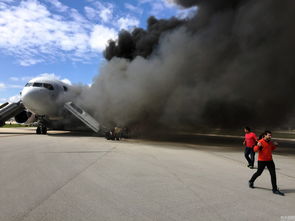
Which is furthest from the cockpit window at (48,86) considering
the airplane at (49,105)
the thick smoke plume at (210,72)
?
the thick smoke plume at (210,72)

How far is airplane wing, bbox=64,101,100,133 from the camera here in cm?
1956

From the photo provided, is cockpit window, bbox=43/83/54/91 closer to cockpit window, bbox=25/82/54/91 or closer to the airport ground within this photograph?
cockpit window, bbox=25/82/54/91

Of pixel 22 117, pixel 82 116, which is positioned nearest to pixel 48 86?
pixel 82 116

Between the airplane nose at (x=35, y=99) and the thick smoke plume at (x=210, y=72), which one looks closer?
the thick smoke plume at (x=210, y=72)

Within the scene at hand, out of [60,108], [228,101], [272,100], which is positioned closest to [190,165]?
[228,101]

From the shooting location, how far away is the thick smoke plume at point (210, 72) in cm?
1443

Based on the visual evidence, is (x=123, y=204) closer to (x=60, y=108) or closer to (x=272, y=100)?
(x=272, y=100)

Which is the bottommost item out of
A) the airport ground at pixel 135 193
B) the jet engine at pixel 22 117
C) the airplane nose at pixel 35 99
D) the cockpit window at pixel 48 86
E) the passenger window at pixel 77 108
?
the airport ground at pixel 135 193

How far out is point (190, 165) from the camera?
9.03 metres

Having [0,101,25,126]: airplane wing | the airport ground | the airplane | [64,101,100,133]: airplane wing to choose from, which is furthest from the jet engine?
the airport ground

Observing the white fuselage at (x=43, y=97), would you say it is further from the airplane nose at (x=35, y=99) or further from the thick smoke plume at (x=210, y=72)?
the thick smoke plume at (x=210, y=72)

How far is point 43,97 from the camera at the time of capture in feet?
69.5

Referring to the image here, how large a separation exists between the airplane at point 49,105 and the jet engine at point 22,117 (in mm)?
2112

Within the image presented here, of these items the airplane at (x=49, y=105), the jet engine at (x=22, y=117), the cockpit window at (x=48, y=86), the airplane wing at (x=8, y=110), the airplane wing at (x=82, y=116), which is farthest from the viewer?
the jet engine at (x=22, y=117)
